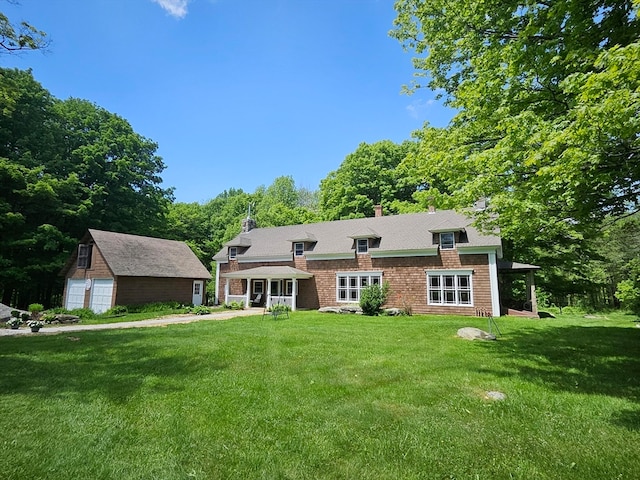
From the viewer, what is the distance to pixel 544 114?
6672mm

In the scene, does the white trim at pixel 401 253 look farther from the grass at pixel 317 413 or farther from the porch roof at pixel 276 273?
the grass at pixel 317 413

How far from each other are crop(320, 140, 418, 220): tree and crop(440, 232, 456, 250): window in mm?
17014

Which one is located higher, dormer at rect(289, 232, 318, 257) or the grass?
dormer at rect(289, 232, 318, 257)

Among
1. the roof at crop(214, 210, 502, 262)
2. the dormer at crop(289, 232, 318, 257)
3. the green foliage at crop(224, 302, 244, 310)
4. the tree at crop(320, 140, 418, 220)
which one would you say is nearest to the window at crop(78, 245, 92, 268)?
the roof at crop(214, 210, 502, 262)

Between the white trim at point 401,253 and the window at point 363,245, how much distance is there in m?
0.55

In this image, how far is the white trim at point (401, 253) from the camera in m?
19.7

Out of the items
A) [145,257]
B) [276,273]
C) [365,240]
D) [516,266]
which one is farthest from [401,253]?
[145,257]

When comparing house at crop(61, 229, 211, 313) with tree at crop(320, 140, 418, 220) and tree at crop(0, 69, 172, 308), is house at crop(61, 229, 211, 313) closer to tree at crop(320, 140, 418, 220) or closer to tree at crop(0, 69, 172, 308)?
tree at crop(0, 69, 172, 308)

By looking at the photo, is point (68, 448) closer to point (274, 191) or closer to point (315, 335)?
point (315, 335)

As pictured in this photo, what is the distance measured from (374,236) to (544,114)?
15072mm

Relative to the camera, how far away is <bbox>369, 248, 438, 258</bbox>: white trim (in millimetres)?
19706

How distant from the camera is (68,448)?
3.67 metres

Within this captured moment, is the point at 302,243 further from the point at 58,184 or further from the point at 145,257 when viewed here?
the point at 58,184

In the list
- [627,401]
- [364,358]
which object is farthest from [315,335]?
[627,401]
